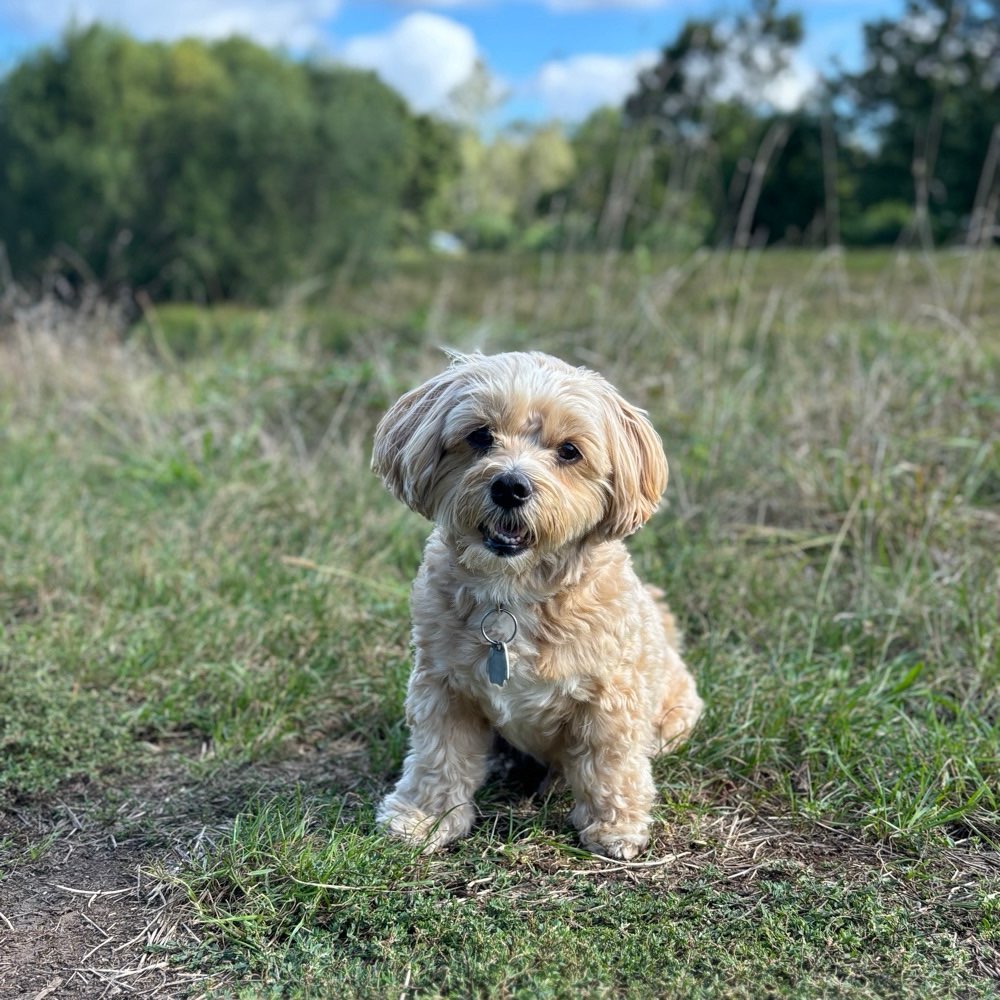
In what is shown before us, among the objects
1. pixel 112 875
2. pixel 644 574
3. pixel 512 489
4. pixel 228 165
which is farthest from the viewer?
pixel 228 165

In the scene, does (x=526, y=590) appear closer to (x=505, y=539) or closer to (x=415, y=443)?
(x=505, y=539)

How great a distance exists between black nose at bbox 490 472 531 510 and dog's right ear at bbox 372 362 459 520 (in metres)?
0.31

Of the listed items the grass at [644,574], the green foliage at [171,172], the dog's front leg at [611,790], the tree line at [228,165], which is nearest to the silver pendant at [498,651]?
the dog's front leg at [611,790]

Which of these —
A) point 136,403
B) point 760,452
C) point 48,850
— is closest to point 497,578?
point 48,850

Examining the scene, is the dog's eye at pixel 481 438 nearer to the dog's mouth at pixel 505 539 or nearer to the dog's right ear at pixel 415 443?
the dog's right ear at pixel 415 443

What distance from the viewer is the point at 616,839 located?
330 cm

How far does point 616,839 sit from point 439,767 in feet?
1.95

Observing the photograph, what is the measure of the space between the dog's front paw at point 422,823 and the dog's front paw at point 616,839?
0.39 meters

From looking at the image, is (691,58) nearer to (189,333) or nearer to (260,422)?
(189,333)

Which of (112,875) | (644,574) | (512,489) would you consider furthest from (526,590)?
(644,574)

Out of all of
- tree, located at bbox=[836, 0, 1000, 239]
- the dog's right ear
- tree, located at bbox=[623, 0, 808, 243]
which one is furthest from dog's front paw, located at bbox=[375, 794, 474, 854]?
tree, located at bbox=[836, 0, 1000, 239]

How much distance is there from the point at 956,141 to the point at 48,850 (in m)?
15.3

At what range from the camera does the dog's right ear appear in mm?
3186

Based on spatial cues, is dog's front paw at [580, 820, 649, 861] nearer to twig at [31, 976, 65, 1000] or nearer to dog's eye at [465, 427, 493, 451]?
dog's eye at [465, 427, 493, 451]
